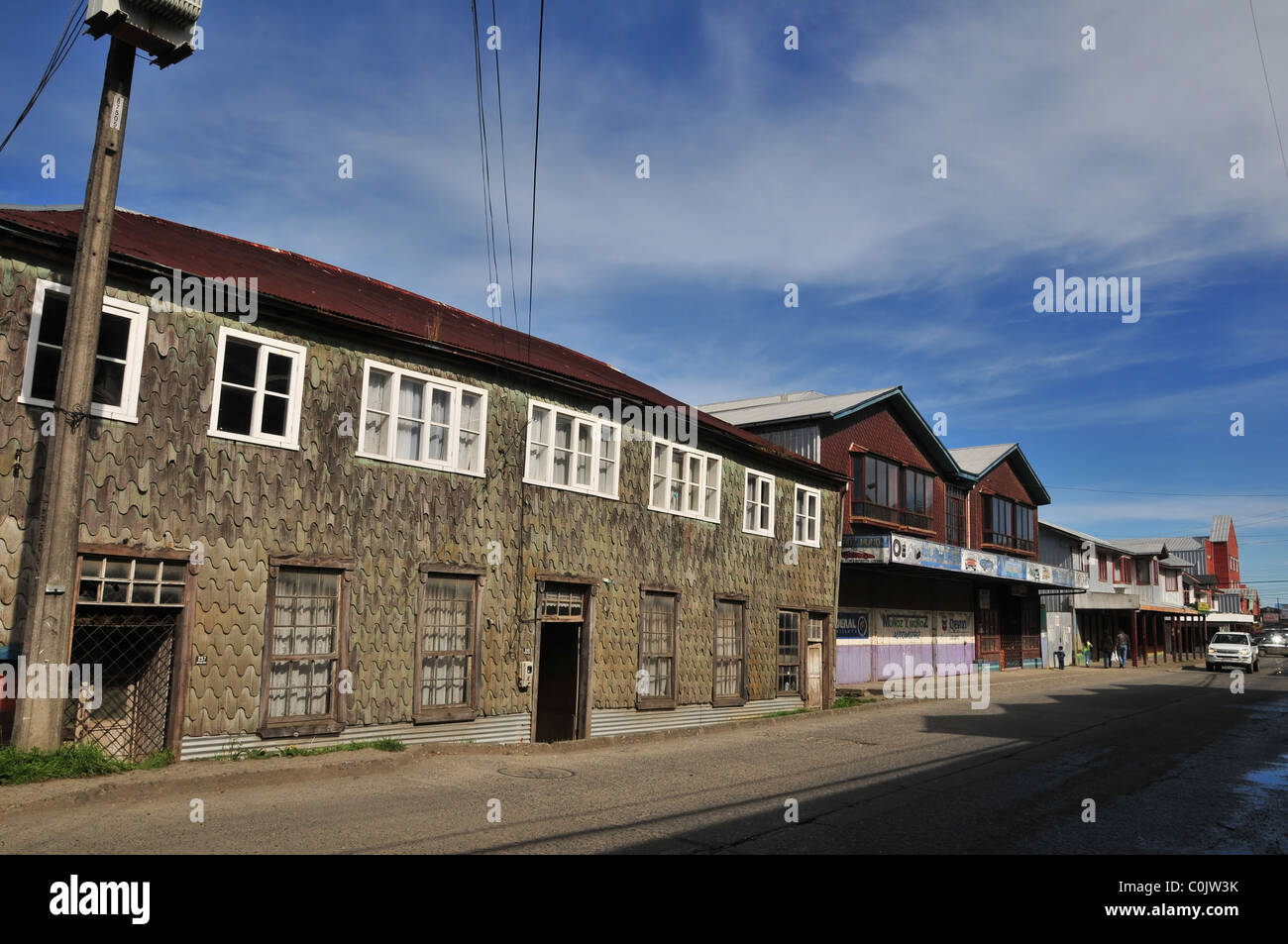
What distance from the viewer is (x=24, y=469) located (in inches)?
396

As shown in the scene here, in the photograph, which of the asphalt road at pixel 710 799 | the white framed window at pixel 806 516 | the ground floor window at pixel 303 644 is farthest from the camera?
the white framed window at pixel 806 516

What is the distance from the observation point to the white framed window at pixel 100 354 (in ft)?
33.7

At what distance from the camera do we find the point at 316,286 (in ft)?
46.9

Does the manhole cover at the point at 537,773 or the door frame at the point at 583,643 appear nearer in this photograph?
the manhole cover at the point at 537,773

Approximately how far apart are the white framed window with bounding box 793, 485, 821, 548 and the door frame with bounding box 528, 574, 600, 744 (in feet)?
25.8

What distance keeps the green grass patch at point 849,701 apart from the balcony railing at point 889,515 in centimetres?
703

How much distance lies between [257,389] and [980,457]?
118 ft

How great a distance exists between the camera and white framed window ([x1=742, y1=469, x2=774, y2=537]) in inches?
840

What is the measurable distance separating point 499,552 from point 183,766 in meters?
5.72

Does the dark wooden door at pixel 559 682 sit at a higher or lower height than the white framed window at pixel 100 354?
lower

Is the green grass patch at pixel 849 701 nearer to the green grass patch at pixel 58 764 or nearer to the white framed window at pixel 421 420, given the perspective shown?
the white framed window at pixel 421 420

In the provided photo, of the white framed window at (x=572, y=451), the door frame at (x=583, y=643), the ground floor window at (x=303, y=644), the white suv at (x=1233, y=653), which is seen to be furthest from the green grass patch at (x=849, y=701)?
the white suv at (x=1233, y=653)
